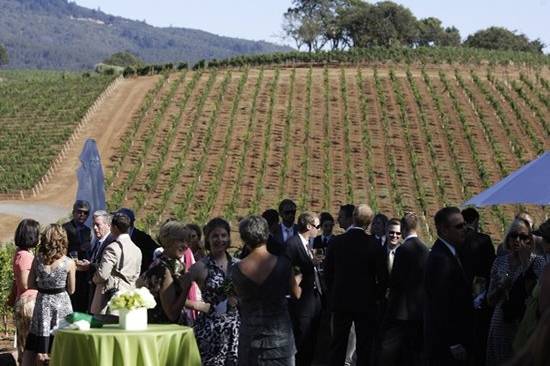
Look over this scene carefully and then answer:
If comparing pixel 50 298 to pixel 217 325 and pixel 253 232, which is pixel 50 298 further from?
pixel 253 232

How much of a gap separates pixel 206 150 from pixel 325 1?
276 feet

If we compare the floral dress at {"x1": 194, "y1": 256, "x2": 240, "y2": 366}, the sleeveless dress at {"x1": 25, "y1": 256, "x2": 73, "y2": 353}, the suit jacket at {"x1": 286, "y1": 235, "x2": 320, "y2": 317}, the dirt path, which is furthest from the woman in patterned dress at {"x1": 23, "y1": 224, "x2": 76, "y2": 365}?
the dirt path

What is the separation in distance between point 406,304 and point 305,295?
107 centimetres

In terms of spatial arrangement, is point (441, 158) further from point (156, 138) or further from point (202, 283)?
point (202, 283)

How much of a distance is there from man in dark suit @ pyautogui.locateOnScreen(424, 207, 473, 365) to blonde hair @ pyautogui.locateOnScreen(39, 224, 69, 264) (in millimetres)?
3237

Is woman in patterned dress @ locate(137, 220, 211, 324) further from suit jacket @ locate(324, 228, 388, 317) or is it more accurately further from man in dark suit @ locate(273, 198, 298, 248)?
man in dark suit @ locate(273, 198, 298, 248)

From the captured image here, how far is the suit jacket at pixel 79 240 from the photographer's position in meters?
12.2

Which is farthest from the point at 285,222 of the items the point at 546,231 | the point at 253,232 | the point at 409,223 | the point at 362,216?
the point at 546,231

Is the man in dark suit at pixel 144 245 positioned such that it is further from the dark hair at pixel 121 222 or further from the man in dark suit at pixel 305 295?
the man in dark suit at pixel 305 295

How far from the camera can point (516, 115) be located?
53.6 metres

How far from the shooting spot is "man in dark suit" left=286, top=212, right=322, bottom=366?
10.7 meters

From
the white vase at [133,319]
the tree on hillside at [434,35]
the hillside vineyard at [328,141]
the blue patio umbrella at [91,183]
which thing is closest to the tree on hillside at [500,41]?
the tree on hillside at [434,35]

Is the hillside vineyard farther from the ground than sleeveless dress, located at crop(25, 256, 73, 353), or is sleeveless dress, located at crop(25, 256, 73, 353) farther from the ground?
the hillside vineyard

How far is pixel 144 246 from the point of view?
38.1ft
